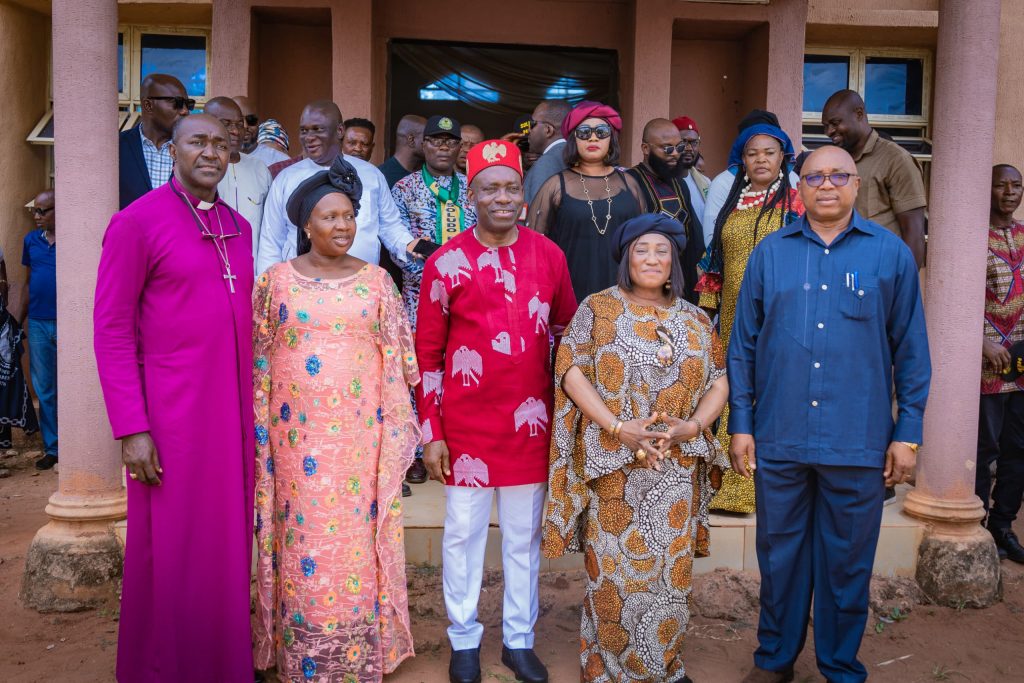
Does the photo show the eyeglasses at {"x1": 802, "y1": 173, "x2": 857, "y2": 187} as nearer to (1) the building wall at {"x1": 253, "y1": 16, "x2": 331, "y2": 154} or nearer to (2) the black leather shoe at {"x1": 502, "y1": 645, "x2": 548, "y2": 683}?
(2) the black leather shoe at {"x1": 502, "y1": 645, "x2": 548, "y2": 683}

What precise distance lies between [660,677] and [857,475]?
1092 millimetres

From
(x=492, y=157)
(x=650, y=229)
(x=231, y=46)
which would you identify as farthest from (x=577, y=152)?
(x=231, y=46)

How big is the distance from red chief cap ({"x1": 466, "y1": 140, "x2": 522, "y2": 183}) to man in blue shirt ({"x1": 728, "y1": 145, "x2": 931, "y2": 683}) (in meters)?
1.04

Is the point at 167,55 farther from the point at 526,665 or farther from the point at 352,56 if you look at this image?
the point at 526,665

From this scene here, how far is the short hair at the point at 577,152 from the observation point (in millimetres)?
4617

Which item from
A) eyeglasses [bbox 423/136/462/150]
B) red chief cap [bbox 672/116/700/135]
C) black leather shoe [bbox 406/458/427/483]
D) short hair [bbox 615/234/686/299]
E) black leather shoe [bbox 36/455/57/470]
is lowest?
black leather shoe [bbox 36/455/57/470]

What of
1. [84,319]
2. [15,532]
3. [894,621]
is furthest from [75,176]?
[894,621]

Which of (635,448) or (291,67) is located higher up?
(291,67)

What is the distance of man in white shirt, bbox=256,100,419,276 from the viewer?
16.0 feet

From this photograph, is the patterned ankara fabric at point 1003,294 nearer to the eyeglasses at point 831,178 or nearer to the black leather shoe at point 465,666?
the eyeglasses at point 831,178

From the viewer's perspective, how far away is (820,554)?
3693 mm

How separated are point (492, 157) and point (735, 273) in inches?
64.1

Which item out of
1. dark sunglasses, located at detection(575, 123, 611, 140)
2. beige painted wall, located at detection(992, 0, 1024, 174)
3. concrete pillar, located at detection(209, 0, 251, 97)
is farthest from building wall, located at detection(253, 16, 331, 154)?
beige painted wall, located at detection(992, 0, 1024, 174)

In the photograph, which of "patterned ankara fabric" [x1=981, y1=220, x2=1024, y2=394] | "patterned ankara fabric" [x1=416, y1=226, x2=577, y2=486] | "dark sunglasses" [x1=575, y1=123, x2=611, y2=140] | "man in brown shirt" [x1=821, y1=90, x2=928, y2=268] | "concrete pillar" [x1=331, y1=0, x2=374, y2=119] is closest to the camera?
"patterned ankara fabric" [x1=416, y1=226, x2=577, y2=486]
